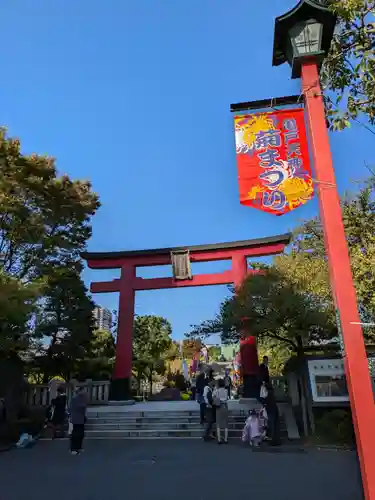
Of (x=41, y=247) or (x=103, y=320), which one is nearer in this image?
(x=41, y=247)

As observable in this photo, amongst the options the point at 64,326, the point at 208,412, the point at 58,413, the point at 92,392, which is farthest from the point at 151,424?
the point at 64,326

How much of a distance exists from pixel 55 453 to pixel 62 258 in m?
10.4

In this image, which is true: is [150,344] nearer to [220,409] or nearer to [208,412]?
[208,412]

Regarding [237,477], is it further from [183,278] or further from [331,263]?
[183,278]

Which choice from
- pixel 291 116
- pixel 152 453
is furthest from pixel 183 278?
pixel 291 116

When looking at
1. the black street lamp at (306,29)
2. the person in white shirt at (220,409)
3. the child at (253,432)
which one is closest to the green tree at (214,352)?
the person in white shirt at (220,409)

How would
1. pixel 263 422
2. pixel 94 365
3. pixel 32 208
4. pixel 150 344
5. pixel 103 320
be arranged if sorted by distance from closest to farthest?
pixel 263 422 < pixel 32 208 < pixel 94 365 < pixel 150 344 < pixel 103 320

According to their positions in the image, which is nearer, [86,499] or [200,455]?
[86,499]

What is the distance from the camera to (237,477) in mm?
6707

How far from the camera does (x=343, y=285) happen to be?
3.68 metres

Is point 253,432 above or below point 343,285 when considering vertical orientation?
below

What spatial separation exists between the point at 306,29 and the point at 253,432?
8.84 m

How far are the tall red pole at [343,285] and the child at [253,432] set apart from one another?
705cm

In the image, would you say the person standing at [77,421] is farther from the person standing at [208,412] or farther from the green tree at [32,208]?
the green tree at [32,208]
